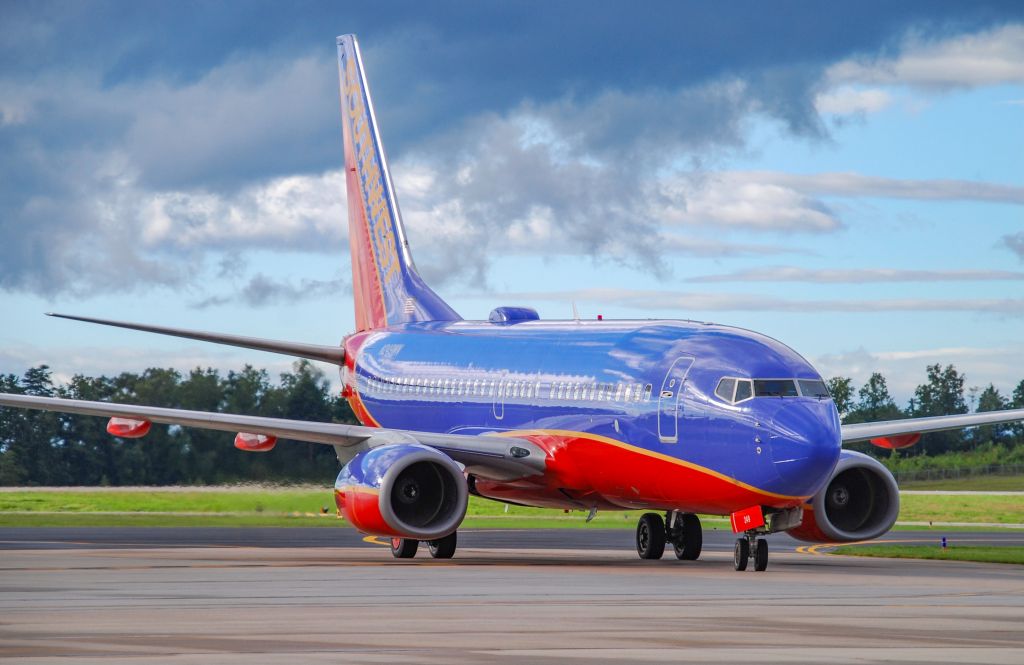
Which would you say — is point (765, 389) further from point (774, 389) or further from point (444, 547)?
point (444, 547)

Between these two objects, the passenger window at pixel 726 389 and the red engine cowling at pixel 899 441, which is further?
the red engine cowling at pixel 899 441

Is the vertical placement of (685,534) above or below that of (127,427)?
below

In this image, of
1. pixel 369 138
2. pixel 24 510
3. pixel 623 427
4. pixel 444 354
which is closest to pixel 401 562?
pixel 623 427

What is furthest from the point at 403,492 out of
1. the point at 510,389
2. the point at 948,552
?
the point at 948,552

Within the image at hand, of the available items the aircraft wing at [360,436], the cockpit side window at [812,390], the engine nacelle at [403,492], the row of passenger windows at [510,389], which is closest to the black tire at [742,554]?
the cockpit side window at [812,390]

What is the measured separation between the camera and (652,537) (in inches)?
1187

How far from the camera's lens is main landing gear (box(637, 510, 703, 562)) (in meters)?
30.1

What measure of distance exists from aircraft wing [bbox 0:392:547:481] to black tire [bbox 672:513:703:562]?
2.61 meters

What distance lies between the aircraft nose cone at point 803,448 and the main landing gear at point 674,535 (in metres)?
5.01

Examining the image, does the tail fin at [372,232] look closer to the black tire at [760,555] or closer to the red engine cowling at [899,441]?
the red engine cowling at [899,441]

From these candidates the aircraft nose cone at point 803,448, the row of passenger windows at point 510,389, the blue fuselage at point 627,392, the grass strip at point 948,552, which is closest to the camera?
the aircraft nose cone at point 803,448

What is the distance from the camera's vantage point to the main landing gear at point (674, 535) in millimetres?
30109

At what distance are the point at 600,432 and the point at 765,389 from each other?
3.61 m

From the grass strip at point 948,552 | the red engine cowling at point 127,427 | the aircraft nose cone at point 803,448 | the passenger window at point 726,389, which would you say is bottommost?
the grass strip at point 948,552
